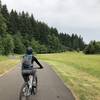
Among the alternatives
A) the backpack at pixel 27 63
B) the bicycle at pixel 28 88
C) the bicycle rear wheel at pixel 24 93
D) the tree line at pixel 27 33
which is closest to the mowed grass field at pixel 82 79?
the bicycle at pixel 28 88

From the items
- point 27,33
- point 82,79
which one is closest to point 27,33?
point 27,33

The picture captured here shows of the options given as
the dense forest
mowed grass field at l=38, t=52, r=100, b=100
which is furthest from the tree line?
→ mowed grass field at l=38, t=52, r=100, b=100

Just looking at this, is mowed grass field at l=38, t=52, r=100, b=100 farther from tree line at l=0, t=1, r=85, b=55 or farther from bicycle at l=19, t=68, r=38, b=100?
tree line at l=0, t=1, r=85, b=55

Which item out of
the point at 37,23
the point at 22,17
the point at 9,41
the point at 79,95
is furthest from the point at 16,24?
the point at 79,95

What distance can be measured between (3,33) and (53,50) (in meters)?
85.0

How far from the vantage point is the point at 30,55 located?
12492 millimetres

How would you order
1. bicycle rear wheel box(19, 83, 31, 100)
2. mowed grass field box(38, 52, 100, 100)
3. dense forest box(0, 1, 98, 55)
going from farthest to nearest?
1. dense forest box(0, 1, 98, 55)
2. mowed grass field box(38, 52, 100, 100)
3. bicycle rear wheel box(19, 83, 31, 100)

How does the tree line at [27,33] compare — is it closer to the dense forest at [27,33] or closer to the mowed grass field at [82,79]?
the dense forest at [27,33]

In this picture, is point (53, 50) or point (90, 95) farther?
point (53, 50)

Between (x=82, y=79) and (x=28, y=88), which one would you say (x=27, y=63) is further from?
(x=82, y=79)

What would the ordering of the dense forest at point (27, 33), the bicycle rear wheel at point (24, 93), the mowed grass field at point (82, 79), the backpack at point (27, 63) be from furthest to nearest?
the dense forest at point (27, 33)
the mowed grass field at point (82, 79)
the backpack at point (27, 63)
the bicycle rear wheel at point (24, 93)

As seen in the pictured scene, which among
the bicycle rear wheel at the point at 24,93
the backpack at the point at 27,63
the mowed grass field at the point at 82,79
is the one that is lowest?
the mowed grass field at the point at 82,79

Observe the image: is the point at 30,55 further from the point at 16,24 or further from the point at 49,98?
the point at 16,24

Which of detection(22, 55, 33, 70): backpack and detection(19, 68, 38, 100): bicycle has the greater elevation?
detection(22, 55, 33, 70): backpack
